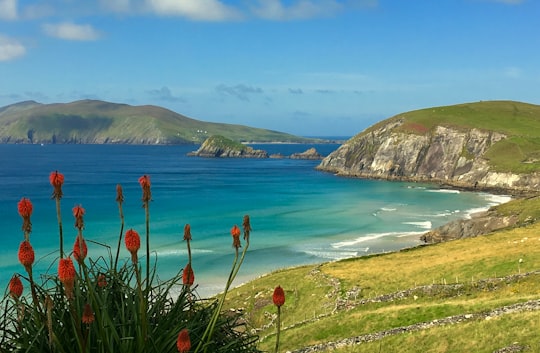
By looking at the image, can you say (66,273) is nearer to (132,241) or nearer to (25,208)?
(132,241)

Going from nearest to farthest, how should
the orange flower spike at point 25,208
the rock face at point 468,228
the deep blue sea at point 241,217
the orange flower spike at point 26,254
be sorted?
the orange flower spike at point 26,254, the orange flower spike at point 25,208, the deep blue sea at point 241,217, the rock face at point 468,228

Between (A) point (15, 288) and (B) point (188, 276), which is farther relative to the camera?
(B) point (188, 276)

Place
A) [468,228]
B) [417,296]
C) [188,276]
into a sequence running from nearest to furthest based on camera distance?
[188,276]
[417,296]
[468,228]

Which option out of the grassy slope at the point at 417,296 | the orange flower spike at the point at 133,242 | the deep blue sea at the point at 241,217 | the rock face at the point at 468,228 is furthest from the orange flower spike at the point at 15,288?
the rock face at the point at 468,228

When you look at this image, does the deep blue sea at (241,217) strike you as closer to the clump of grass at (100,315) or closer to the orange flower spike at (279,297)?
the clump of grass at (100,315)

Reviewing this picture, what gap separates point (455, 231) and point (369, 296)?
51.7 m

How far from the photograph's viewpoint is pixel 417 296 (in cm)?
4400

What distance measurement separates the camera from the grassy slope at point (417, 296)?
92.8 feet

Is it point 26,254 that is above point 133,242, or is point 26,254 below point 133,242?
below

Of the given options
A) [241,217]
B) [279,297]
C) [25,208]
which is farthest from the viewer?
[241,217]

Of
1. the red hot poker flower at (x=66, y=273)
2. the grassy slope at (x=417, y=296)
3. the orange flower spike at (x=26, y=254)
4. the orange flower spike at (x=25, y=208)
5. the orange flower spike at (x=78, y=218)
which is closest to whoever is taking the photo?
the red hot poker flower at (x=66, y=273)

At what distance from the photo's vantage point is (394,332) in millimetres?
31188

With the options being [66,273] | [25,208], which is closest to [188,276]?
[25,208]

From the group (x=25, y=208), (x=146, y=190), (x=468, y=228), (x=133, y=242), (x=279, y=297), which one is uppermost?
(x=146, y=190)
